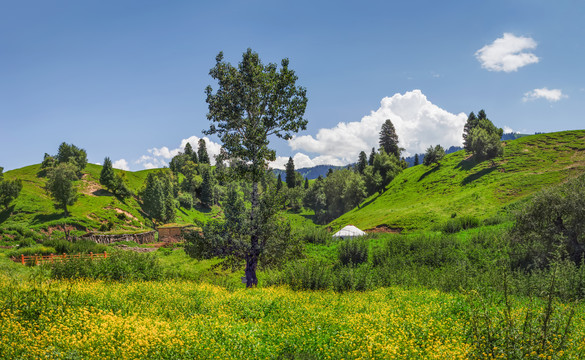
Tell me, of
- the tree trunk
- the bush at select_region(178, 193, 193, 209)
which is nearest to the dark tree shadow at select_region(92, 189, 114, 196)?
the bush at select_region(178, 193, 193, 209)

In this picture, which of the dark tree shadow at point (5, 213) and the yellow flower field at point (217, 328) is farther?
the dark tree shadow at point (5, 213)

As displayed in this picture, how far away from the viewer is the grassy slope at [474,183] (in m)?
46.9

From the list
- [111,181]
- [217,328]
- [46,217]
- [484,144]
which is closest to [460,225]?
[217,328]

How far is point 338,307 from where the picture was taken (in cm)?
1145

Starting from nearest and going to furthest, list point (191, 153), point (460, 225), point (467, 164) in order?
point (460, 225) < point (467, 164) < point (191, 153)

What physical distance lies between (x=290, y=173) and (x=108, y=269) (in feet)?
355

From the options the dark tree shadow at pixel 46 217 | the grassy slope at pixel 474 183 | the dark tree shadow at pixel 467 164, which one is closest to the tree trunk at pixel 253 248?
the grassy slope at pixel 474 183

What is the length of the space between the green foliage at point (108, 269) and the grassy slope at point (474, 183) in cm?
3891

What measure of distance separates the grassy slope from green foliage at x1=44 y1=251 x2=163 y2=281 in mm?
38906

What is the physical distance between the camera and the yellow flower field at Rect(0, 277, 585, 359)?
6652mm

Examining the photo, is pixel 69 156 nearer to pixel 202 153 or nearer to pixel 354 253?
pixel 202 153

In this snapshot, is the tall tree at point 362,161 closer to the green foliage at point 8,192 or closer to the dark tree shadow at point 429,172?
the dark tree shadow at point 429,172

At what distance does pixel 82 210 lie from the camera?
6725 cm

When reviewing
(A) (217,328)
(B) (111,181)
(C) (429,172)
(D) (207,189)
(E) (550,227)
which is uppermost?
(B) (111,181)
